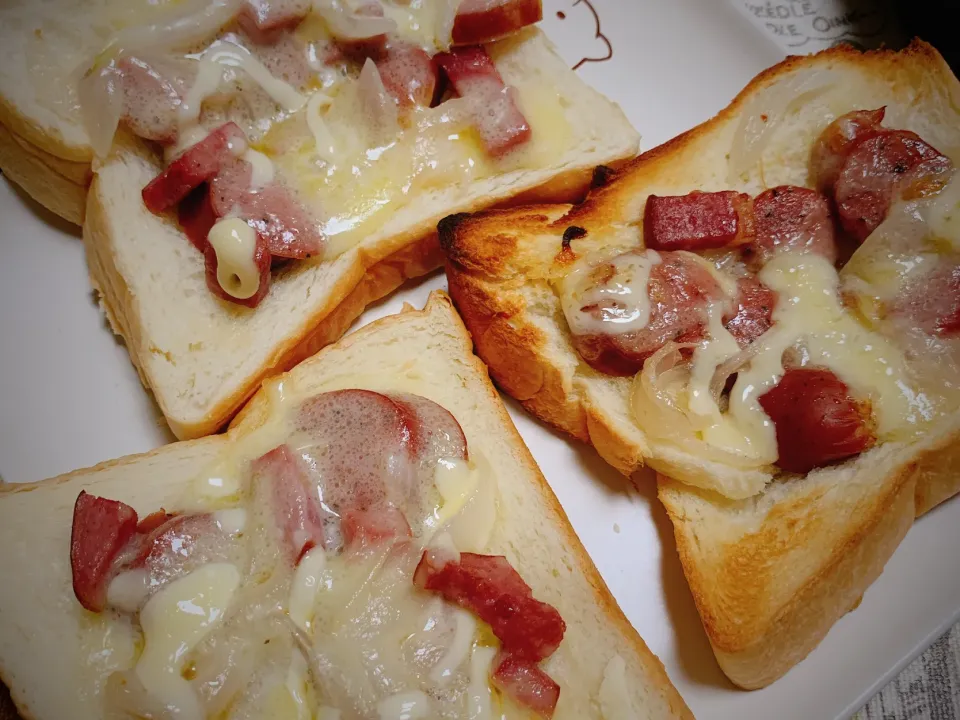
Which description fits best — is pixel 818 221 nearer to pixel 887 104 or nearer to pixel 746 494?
pixel 887 104

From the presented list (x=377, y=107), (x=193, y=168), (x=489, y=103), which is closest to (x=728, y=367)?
(x=489, y=103)

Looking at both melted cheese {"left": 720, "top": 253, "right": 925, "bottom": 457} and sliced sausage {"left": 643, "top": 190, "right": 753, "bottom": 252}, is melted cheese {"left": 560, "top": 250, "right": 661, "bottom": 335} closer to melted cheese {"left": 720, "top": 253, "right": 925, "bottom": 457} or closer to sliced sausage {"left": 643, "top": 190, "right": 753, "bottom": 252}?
sliced sausage {"left": 643, "top": 190, "right": 753, "bottom": 252}

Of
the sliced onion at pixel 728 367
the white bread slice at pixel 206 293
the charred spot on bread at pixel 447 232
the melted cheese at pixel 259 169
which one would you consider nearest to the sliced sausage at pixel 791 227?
the sliced onion at pixel 728 367

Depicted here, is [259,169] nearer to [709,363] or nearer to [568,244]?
[568,244]

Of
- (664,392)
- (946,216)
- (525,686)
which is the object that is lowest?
(525,686)

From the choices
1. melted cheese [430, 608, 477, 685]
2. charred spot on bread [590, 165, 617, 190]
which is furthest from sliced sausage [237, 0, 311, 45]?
melted cheese [430, 608, 477, 685]

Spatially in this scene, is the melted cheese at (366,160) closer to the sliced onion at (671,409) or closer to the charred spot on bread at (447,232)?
the charred spot on bread at (447,232)

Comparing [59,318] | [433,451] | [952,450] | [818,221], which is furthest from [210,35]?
[952,450]

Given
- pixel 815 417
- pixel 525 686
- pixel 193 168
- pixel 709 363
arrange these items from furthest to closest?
pixel 193 168, pixel 709 363, pixel 815 417, pixel 525 686
